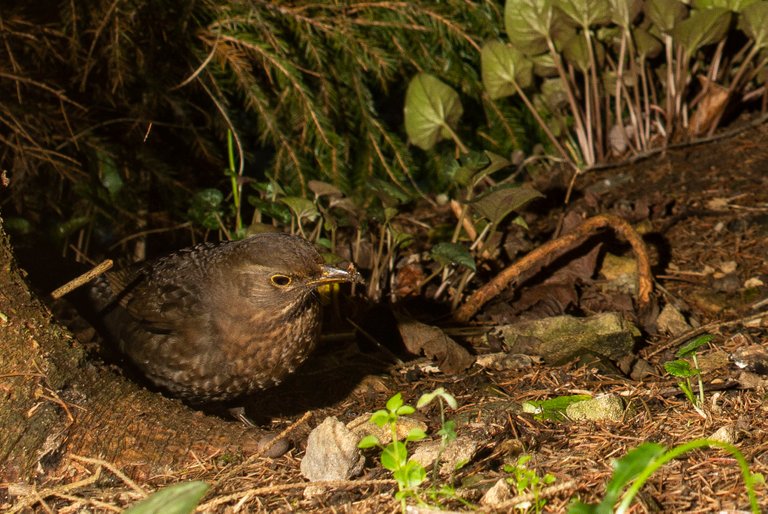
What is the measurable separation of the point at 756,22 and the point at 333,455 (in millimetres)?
3963

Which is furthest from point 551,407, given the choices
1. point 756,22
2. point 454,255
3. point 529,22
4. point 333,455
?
point 756,22

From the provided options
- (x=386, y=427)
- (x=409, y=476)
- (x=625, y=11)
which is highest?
(x=625, y=11)

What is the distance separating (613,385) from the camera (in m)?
3.54

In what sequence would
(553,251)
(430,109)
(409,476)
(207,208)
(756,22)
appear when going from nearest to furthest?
(409,476) → (553,251) → (207,208) → (430,109) → (756,22)

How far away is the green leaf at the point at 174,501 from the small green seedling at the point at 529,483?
0.91m

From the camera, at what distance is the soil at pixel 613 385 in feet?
8.93

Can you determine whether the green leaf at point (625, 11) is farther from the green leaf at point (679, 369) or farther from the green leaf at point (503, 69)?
the green leaf at point (679, 369)

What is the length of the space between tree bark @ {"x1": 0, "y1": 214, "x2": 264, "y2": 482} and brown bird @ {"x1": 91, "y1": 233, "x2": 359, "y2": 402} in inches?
11.5

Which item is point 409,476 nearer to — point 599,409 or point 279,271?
point 599,409

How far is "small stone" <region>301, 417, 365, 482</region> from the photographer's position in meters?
2.84

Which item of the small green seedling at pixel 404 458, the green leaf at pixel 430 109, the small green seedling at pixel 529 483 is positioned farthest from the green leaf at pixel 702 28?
the small green seedling at pixel 404 458

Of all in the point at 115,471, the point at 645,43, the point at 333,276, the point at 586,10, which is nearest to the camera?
the point at 115,471

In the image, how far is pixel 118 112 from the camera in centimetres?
482

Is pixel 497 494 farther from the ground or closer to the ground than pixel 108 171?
closer to the ground
